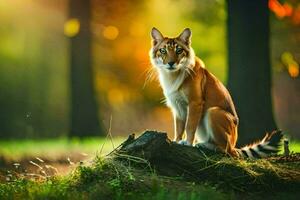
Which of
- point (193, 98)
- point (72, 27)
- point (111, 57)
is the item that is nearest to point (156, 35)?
point (193, 98)

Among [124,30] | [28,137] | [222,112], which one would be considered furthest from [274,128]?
[124,30]

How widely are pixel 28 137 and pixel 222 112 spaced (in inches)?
321

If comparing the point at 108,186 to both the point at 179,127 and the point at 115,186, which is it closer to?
the point at 115,186

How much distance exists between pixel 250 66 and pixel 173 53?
3.09 meters

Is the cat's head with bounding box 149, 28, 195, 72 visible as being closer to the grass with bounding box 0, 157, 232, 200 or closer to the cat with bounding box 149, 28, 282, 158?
the cat with bounding box 149, 28, 282, 158

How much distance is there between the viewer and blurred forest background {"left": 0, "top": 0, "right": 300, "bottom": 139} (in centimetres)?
1547

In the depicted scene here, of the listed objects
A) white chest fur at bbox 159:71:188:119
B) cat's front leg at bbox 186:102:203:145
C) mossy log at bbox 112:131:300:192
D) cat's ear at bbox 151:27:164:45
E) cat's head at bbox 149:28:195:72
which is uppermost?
cat's ear at bbox 151:27:164:45

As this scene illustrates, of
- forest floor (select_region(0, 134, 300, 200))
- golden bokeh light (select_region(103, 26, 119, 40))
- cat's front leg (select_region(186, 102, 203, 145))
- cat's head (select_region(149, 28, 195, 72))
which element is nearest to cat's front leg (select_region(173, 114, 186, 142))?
cat's front leg (select_region(186, 102, 203, 145))

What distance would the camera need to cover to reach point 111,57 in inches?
662

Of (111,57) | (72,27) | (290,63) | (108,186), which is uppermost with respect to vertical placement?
(72,27)

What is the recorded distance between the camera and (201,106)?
6871 mm

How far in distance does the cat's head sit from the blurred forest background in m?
7.74

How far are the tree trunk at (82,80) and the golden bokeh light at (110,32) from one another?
1.12 m

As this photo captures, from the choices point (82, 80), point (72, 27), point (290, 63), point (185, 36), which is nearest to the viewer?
point (185, 36)
